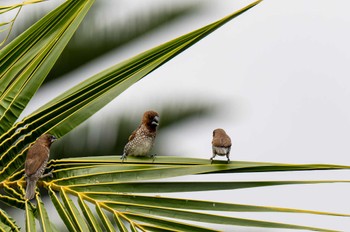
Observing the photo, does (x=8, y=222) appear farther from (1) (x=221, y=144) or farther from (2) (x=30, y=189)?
(1) (x=221, y=144)

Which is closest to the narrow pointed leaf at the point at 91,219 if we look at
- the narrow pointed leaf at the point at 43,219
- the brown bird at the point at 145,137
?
the narrow pointed leaf at the point at 43,219

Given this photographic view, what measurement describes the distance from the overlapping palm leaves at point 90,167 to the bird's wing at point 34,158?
38 mm

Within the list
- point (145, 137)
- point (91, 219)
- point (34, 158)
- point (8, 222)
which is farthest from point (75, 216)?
point (145, 137)

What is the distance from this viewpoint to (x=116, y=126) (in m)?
5.50

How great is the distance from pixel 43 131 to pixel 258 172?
2.52ft

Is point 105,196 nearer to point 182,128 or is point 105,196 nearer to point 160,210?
point 160,210

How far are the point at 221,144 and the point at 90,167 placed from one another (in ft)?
4.68

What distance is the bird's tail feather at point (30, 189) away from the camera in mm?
2392

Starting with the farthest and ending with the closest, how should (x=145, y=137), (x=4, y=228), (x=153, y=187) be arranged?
1. (x=145, y=137)
2. (x=153, y=187)
3. (x=4, y=228)

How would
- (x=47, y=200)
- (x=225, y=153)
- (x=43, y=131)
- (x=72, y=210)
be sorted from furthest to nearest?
(x=47, y=200) → (x=225, y=153) → (x=43, y=131) → (x=72, y=210)

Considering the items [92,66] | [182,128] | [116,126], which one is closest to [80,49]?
[92,66]

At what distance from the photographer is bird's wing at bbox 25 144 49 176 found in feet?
8.29

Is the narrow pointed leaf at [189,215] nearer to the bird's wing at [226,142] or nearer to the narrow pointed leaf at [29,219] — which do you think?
the narrow pointed leaf at [29,219]

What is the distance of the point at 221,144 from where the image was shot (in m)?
3.87
